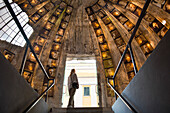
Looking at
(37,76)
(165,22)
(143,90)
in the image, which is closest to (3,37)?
(37,76)

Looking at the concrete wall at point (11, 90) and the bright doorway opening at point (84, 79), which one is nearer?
the concrete wall at point (11, 90)

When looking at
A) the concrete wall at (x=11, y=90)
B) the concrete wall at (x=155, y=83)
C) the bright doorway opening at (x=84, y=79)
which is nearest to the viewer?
the concrete wall at (x=155, y=83)

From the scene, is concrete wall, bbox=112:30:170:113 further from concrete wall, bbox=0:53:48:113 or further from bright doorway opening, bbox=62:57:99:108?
bright doorway opening, bbox=62:57:99:108

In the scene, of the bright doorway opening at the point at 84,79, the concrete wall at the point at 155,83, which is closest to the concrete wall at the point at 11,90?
the concrete wall at the point at 155,83

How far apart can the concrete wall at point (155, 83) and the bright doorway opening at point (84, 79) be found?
22.0 ft

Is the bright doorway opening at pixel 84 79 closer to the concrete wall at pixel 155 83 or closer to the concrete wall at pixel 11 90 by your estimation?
the concrete wall at pixel 11 90

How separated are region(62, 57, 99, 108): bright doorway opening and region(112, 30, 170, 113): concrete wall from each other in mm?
6718

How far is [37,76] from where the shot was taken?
8.39 meters

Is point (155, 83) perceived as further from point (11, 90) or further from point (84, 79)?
point (84, 79)

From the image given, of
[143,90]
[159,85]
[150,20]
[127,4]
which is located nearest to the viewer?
[159,85]

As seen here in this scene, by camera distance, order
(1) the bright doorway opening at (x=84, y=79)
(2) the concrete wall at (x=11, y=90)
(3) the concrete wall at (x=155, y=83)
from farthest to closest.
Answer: (1) the bright doorway opening at (x=84, y=79) → (2) the concrete wall at (x=11, y=90) → (3) the concrete wall at (x=155, y=83)

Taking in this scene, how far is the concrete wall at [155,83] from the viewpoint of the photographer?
127 centimetres

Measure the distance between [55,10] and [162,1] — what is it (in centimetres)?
698

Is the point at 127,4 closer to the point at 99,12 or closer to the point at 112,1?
the point at 112,1
